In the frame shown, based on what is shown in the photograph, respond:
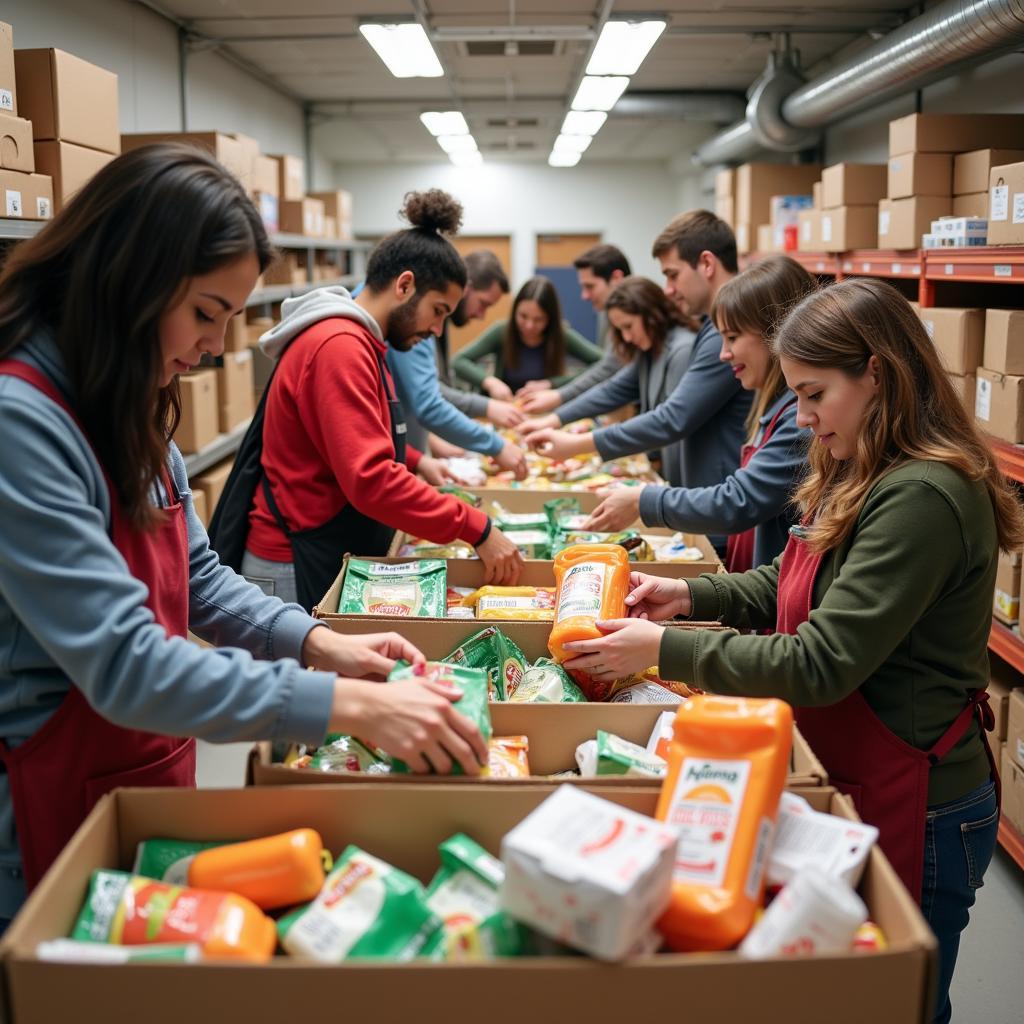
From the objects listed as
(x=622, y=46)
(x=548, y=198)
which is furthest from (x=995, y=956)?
(x=548, y=198)

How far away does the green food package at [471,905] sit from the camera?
3.61 feet

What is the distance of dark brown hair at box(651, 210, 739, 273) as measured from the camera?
12.1ft

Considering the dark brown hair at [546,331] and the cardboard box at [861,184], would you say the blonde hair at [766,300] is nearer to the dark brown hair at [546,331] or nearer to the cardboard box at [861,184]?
the cardboard box at [861,184]

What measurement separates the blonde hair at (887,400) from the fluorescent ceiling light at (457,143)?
9.21 meters

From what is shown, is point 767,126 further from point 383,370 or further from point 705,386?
point 383,370

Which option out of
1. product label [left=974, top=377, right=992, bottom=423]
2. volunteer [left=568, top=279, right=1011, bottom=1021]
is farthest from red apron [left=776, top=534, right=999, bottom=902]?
product label [left=974, top=377, right=992, bottom=423]

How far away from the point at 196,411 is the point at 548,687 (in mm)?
3322

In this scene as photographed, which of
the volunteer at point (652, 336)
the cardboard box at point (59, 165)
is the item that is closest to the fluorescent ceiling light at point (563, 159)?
the volunteer at point (652, 336)

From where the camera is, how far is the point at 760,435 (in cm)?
272

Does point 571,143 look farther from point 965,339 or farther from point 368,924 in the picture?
point 368,924

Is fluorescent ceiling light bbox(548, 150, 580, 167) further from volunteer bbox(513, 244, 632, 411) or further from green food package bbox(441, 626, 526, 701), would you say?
green food package bbox(441, 626, 526, 701)

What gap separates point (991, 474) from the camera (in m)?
1.68

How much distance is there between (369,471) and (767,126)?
240 inches

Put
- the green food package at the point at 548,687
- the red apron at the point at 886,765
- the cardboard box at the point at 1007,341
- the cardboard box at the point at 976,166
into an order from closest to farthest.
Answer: the red apron at the point at 886,765 < the green food package at the point at 548,687 < the cardboard box at the point at 1007,341 < the cardboard box at the point at 976,166
